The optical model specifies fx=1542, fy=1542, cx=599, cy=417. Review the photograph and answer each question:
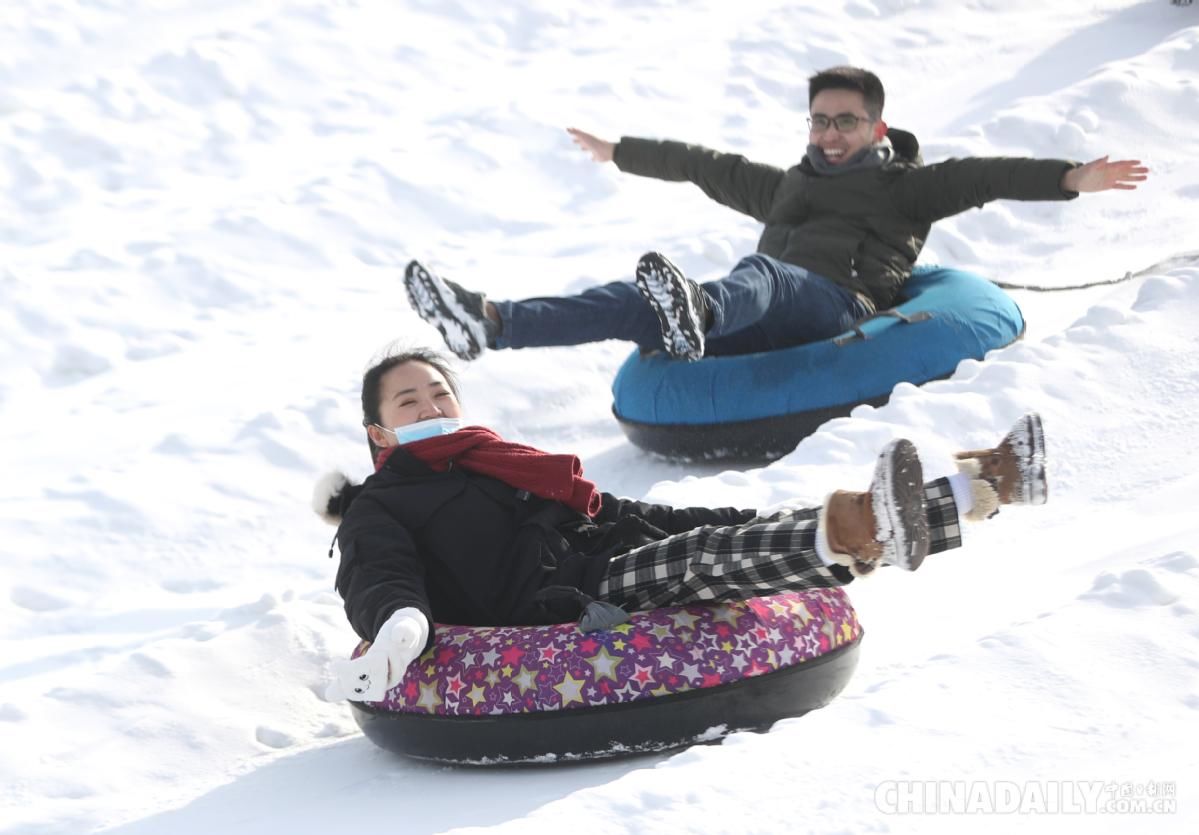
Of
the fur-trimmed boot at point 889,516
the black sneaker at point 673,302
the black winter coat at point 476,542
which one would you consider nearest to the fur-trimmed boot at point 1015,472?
the fur-trimmed boot at point 889,516

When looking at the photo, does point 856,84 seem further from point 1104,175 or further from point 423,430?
point 423,430

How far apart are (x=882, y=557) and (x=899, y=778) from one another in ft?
1.19

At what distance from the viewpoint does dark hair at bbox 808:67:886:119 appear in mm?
5348

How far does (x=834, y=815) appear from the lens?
2.42 m

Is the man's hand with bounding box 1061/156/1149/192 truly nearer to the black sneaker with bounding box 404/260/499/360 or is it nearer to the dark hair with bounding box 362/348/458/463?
the black sneaker with bounding box 404/260/499/360

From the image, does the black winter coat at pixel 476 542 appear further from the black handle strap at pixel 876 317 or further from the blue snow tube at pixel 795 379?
the black handle strap at pixel 876 317

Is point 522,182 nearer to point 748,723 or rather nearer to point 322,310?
point 322,310

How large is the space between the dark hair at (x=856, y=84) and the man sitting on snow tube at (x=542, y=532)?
93.8 inches

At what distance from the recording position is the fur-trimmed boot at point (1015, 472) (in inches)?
→ 107

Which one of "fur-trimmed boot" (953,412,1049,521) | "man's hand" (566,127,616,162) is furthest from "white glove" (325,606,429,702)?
"man's hand" (566,127,616,162)

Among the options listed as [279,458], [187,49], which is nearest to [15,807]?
[279,458]

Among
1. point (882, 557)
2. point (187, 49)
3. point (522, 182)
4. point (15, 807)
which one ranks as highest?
point (187, 49)

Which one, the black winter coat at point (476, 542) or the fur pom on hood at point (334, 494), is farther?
the fur pom on hood at point (334, 494)

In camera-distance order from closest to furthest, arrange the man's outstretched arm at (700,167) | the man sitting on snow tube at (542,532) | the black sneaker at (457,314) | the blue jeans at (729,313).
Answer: the man sitting on snow tube at (542,532), the black sneaker at (457,314), the blue jeans at (729,313), the man's outstretched arm at (700,167)
